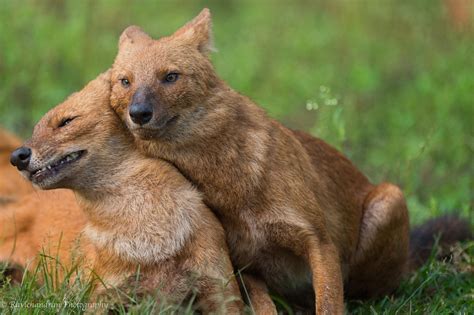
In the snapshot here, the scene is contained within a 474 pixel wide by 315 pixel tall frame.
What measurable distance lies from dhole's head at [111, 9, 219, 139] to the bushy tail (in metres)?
2.23

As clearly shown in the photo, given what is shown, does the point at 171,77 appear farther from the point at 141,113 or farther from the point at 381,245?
the point at 381,245

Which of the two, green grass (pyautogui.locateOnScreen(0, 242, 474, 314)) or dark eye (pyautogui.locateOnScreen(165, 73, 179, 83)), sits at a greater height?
dark eye (pyautogui.locateOnScreen(165, 73, 179, 83))

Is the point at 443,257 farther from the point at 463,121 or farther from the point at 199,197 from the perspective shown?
the point at 463,121

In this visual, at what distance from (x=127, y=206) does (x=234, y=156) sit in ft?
2.22

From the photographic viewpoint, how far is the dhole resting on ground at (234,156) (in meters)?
5.65

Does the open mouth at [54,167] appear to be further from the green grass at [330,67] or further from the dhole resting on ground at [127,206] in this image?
the green grass at [330,67]

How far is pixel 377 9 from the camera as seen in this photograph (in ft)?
46.4

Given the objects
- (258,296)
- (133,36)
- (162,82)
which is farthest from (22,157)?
(258,296)

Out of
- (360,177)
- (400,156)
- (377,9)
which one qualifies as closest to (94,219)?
(360,177)

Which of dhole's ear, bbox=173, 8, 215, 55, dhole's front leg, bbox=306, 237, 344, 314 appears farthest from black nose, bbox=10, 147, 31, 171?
dhole's front leg, bbox=306, 237, 344, 314

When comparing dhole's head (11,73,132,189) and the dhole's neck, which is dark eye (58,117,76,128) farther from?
the dhole's neck

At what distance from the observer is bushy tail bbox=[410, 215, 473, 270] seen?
23.5 feet

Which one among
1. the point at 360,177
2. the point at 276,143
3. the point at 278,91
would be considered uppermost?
the point at 276,143

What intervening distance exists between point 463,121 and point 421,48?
7.57ft
